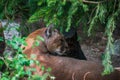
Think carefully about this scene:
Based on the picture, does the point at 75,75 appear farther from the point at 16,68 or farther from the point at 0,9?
the point at 0,9

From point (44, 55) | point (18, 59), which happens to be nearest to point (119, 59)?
point (44, 55)

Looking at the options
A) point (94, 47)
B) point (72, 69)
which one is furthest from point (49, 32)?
point (94, 47)

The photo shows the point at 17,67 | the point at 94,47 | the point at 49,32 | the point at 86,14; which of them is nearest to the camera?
the point at 17,67

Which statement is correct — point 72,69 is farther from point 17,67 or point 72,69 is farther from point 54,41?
point 17,67

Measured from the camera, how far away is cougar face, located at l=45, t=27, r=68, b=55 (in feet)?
13.8

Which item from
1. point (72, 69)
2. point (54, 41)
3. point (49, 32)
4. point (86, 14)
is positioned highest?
point (86, 14)

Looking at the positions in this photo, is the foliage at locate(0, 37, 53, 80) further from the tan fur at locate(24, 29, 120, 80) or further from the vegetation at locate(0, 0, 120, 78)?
the tan fur at locate(24, 29, 120, 80)

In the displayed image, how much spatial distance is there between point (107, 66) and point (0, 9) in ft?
6.29

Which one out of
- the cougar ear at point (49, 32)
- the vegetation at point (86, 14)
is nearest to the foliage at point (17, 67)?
the vegetation at point (86, 14)

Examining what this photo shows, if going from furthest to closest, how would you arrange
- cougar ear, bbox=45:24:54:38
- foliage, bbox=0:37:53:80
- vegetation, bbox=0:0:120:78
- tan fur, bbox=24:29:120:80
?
cougar ear, bbox=45:24:54:38
tan fur, bbox=24:29:120:80
vegetation, bbox=0:0:120:78
foliage, bbox=0:37:53:80

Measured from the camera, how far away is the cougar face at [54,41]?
13.8ft

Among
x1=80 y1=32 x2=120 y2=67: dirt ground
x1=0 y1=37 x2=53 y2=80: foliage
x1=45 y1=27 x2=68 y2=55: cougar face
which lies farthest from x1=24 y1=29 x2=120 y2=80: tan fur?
x1=80 y1=32 x2=120 y2=67: dirt ground

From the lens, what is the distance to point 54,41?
423 centimetres

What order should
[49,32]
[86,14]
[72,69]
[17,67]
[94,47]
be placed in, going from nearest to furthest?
[17,67]
[86,14]
[72,69]
[49,32]
[94,47]
